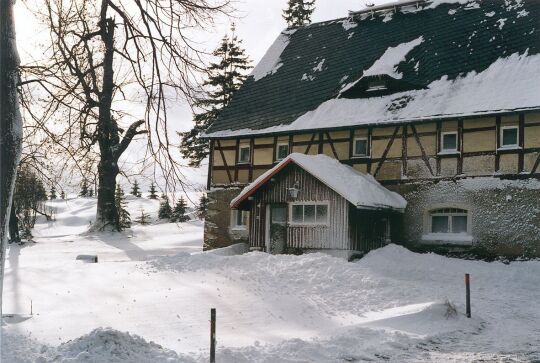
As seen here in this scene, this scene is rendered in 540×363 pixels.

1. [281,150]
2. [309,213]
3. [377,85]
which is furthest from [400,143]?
[281,150]

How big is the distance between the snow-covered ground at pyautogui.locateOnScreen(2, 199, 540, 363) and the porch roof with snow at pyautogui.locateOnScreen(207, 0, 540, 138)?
5.65 m

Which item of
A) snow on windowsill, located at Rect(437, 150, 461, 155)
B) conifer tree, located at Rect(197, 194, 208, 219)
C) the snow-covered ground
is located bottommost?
the snow-covered ground

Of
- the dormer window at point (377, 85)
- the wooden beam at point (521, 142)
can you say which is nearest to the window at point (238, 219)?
the dormer window at point (377, 85)

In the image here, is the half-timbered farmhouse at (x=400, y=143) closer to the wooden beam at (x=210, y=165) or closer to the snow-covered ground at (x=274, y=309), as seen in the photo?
the wooden beam at (x=210, y=165)

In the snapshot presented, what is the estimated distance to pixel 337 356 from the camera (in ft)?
27.5

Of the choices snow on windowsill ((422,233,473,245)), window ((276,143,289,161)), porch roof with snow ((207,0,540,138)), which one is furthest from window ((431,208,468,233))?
window ((276,143,289,161))

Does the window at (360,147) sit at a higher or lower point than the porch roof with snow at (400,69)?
lower

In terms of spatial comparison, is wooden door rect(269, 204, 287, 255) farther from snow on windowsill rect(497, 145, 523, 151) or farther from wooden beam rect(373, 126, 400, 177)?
→ snow on windowsill rect(497, 145, 523, 151)

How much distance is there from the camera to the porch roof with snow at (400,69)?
→ 2006cm

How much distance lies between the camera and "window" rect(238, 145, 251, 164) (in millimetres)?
25094

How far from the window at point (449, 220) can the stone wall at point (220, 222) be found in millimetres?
8182

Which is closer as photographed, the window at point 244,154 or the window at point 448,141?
the window at point 448,141

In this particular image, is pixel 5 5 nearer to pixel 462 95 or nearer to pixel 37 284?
pixel 37 284

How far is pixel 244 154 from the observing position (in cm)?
2528
